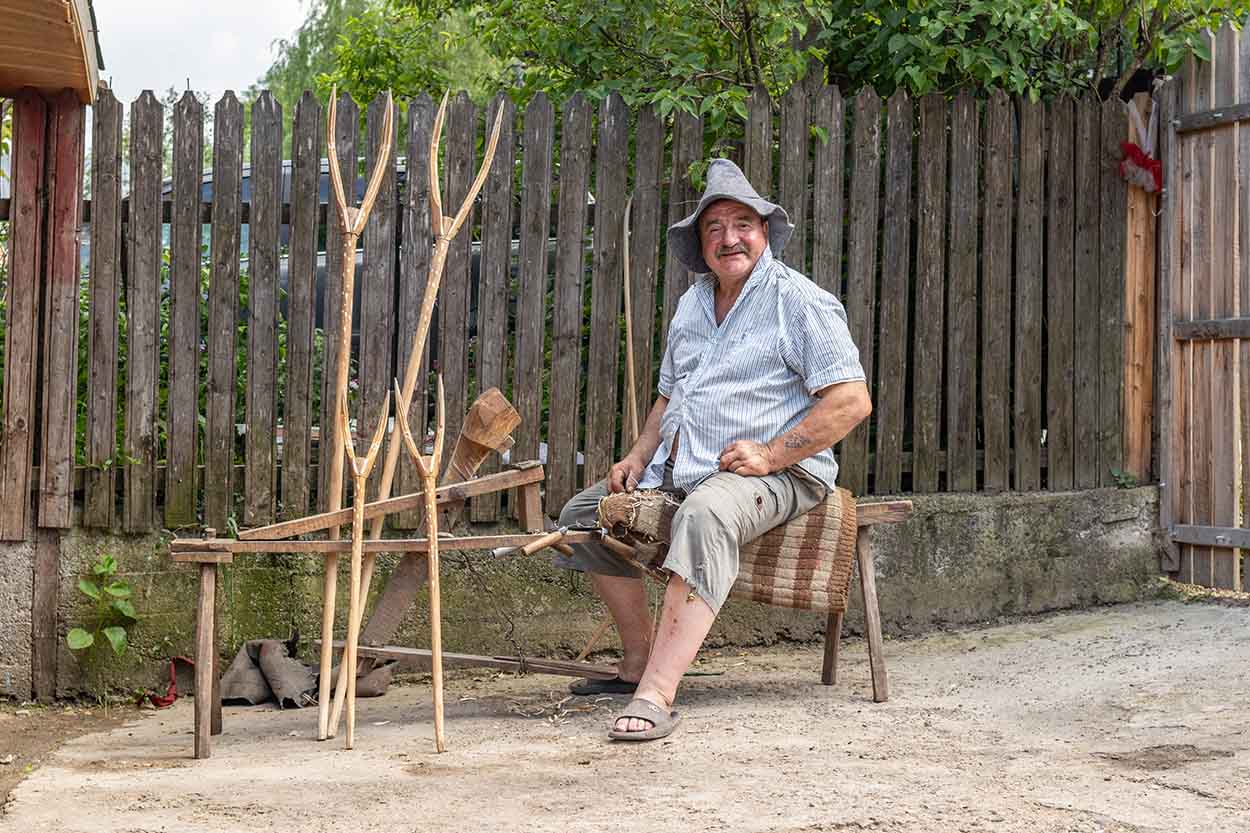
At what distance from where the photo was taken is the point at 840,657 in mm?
5117

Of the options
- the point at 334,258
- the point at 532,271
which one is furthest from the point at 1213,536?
Answer: the point at 334,258

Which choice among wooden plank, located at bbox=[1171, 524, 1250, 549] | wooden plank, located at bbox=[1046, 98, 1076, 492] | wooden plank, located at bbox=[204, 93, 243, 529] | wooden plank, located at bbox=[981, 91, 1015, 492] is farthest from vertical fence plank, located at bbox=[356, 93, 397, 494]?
wooden plank, located at bbox=[1171, 524, 1250, 549]

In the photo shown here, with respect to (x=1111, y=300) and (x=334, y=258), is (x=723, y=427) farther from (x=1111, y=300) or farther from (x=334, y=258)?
(x=1111, y=300)

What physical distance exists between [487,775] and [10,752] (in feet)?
5.21

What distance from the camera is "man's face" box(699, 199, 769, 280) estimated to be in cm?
430

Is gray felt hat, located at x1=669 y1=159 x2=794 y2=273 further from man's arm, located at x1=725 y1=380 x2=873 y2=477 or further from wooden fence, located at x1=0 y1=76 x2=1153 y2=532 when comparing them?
man's arm, located at x1=725 y1=380 x2=873 y2=477

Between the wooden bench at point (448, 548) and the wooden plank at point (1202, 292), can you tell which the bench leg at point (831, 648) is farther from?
the wooden plank at point (1202, 292)

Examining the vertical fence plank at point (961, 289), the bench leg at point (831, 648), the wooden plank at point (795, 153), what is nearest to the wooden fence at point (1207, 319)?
the vertical fence plank at point (961, 289)

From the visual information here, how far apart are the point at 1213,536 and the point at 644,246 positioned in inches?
101

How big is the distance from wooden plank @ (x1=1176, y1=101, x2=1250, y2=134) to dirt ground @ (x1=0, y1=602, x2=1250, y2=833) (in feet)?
6.62

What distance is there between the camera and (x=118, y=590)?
4.71 meters

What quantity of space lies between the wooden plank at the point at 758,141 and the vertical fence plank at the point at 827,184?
0.20 meters

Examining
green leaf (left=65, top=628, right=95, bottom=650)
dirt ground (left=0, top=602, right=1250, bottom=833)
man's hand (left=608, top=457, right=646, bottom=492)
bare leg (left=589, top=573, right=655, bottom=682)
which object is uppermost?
man's hand (left=608, top=457, right=646, bottom=492)

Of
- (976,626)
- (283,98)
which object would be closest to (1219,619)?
(976,626)
